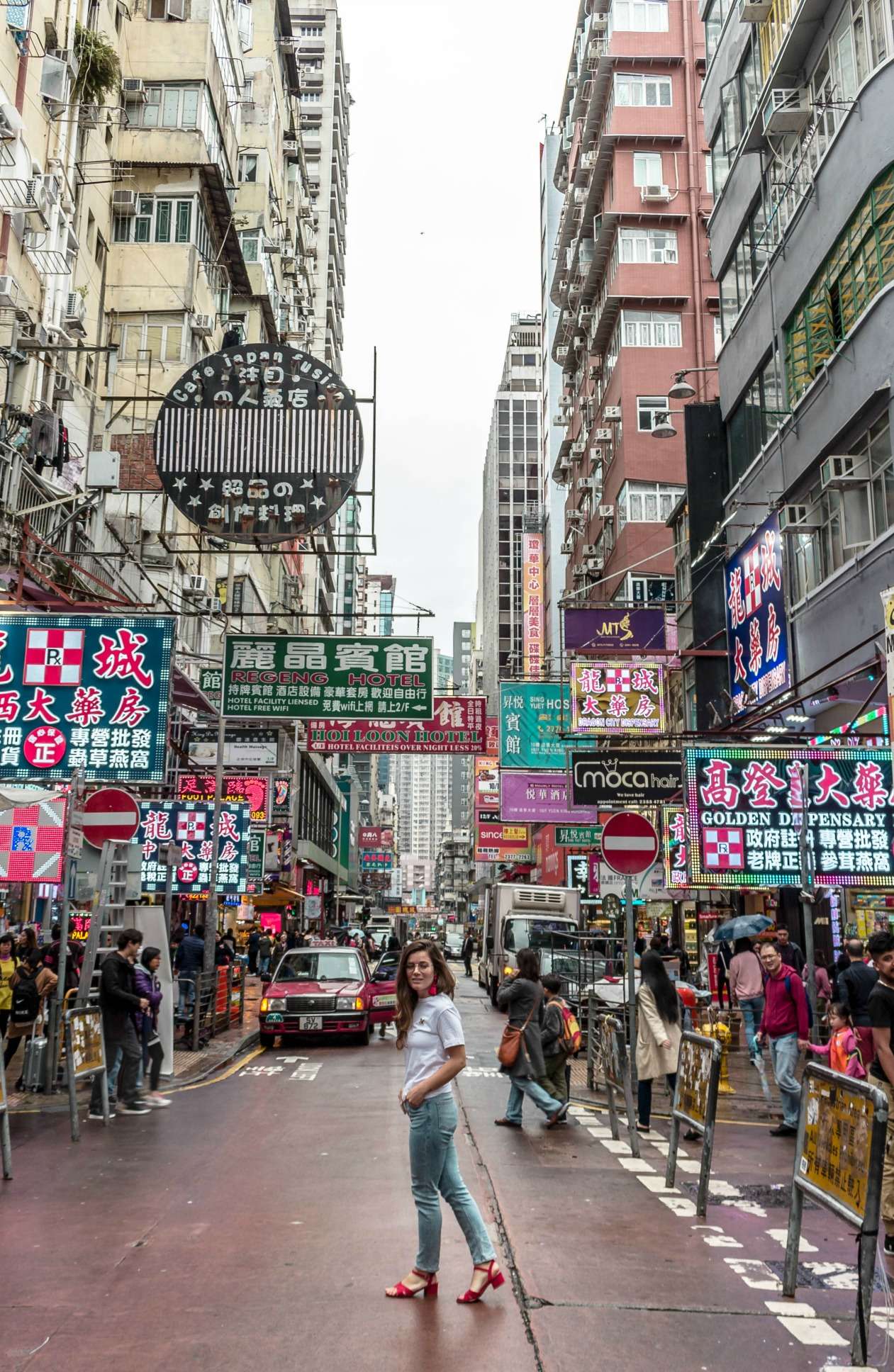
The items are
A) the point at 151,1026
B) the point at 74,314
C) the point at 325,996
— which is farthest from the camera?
the point at 74,314

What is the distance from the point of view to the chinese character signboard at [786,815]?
14492 mm

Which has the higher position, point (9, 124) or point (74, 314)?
point (9, 124)

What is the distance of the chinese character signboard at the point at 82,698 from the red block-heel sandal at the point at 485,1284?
9.80m

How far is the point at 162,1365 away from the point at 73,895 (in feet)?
30.5

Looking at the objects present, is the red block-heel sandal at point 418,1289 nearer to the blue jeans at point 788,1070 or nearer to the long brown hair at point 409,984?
the long brown hair at point 409,984

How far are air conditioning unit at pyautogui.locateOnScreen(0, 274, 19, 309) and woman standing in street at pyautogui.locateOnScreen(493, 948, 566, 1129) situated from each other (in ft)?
47.9

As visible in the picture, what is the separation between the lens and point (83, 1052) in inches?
397

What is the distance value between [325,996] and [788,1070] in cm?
882

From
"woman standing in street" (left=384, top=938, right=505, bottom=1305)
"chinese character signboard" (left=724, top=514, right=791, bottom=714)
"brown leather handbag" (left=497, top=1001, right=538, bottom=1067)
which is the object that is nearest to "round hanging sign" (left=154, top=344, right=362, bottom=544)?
"chinese character signboard" (left=724, top=514, right=791, bottom=714)

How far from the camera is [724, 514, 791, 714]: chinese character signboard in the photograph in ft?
56.7

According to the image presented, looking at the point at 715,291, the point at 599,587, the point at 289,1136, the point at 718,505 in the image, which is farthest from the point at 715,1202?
the point at 715,291

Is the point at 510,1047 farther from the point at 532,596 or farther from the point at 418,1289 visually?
the point at 532,596

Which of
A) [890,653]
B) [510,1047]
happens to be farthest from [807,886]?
[510,1047]

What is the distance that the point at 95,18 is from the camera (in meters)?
27.2
